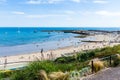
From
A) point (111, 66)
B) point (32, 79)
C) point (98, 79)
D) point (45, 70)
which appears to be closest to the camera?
point (32, 79)

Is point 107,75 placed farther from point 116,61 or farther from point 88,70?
point 116,61

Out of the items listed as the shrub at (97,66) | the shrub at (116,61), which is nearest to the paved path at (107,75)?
the shrub at (97,66)

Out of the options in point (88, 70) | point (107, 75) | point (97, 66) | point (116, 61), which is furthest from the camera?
point (116, 61)

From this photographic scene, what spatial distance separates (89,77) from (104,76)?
741mm

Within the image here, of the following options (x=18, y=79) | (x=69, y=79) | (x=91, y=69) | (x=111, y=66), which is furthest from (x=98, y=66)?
(x=18, y=79)

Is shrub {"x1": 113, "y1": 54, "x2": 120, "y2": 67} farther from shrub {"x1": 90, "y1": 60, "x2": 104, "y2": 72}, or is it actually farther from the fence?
shrub {"x1": 90, "y1": 60, "x2": 104, "y2": 72}

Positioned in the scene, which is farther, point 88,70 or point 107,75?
point 88,70

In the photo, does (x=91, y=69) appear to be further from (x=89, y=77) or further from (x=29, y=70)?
(x=29, y=70)

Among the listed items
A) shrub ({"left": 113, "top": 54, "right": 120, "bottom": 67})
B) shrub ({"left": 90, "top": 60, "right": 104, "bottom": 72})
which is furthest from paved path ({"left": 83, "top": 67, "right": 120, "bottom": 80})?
shrub ({"left": 113, "top": 54, "right": 120, "bottom": 67})

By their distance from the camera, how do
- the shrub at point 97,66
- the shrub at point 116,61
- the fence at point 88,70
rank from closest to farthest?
the fence at point 88,70 < the shrub at point 97,66 < the shrub at point 116,61

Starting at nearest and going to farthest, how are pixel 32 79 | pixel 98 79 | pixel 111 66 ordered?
pixel 32 79 < pixel 98 79 < pixel 111 66

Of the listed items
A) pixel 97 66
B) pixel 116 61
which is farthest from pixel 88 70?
pixel 116 61

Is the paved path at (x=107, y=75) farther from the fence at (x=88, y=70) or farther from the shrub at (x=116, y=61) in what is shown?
the shrub at (x=116, y=61)

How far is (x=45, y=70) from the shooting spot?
40.4 ft
